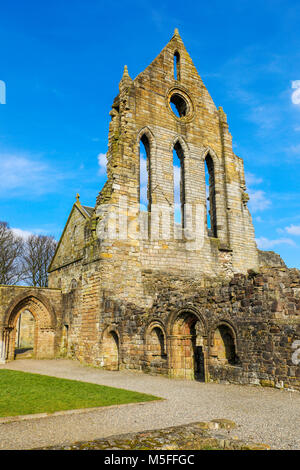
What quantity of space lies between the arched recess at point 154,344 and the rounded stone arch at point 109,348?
1975mm

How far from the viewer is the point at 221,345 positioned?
10125 millimetres

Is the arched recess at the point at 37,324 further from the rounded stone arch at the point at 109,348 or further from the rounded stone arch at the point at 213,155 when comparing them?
the rounded stone arch at the point at 213,155

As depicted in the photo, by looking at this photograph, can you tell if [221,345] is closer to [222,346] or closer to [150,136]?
[222,346]

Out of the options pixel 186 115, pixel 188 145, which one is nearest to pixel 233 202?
pixel 188 145

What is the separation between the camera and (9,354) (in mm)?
17344

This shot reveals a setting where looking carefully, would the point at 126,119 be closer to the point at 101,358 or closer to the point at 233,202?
the point at 233,202

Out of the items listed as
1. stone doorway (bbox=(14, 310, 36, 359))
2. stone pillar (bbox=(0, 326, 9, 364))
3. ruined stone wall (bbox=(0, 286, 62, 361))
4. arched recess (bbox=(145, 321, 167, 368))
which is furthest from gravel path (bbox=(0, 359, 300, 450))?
stone doorway (bbox=(14, 310, 36, 359))

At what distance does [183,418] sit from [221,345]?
471 cm

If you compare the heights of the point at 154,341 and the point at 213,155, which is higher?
the point at 213,155

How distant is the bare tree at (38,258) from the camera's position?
34688mm

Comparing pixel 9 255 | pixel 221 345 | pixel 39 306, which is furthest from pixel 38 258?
pixel 221 345

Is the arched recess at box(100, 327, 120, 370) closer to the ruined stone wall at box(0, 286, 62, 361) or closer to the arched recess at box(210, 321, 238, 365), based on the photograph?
the arched recess at box(210, 321, 238, 365)

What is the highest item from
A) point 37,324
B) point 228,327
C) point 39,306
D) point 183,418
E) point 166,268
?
point 166,268
